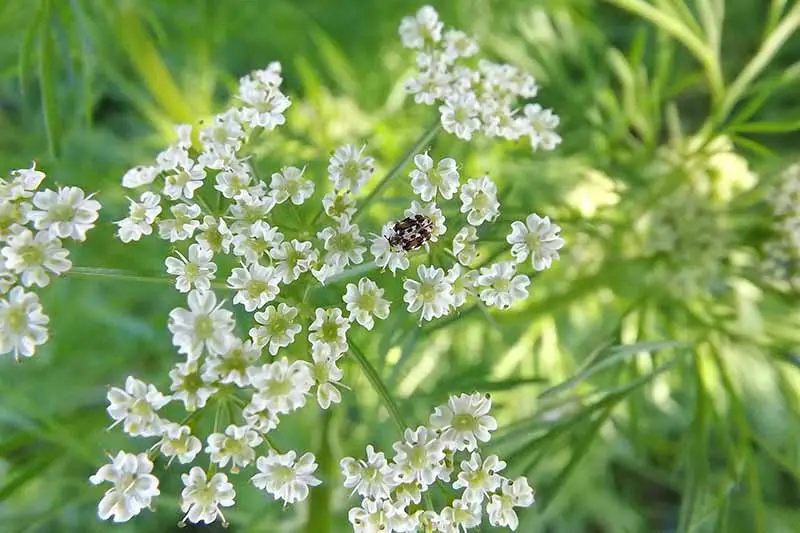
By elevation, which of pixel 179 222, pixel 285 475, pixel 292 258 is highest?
pixel 179 222

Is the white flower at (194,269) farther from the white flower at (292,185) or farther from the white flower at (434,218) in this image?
the white flower at (434,218)

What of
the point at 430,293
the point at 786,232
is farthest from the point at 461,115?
the point at 786,232

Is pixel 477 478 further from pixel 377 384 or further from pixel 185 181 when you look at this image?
pixel 185 181

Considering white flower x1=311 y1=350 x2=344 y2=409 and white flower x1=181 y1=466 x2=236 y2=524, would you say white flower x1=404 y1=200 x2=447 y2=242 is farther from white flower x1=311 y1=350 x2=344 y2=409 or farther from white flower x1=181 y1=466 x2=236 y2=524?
white flower x1=181 y1=466 x2=236 y2=524

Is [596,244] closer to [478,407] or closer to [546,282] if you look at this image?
[546,282]

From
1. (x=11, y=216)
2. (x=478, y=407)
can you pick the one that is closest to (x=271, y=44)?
(x=11, y=216)

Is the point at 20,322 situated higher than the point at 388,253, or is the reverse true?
the point at 20,322

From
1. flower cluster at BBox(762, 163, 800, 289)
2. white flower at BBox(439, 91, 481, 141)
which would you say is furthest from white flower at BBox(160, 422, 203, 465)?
flower cluster at BBox(762, 163, 800, 289)
